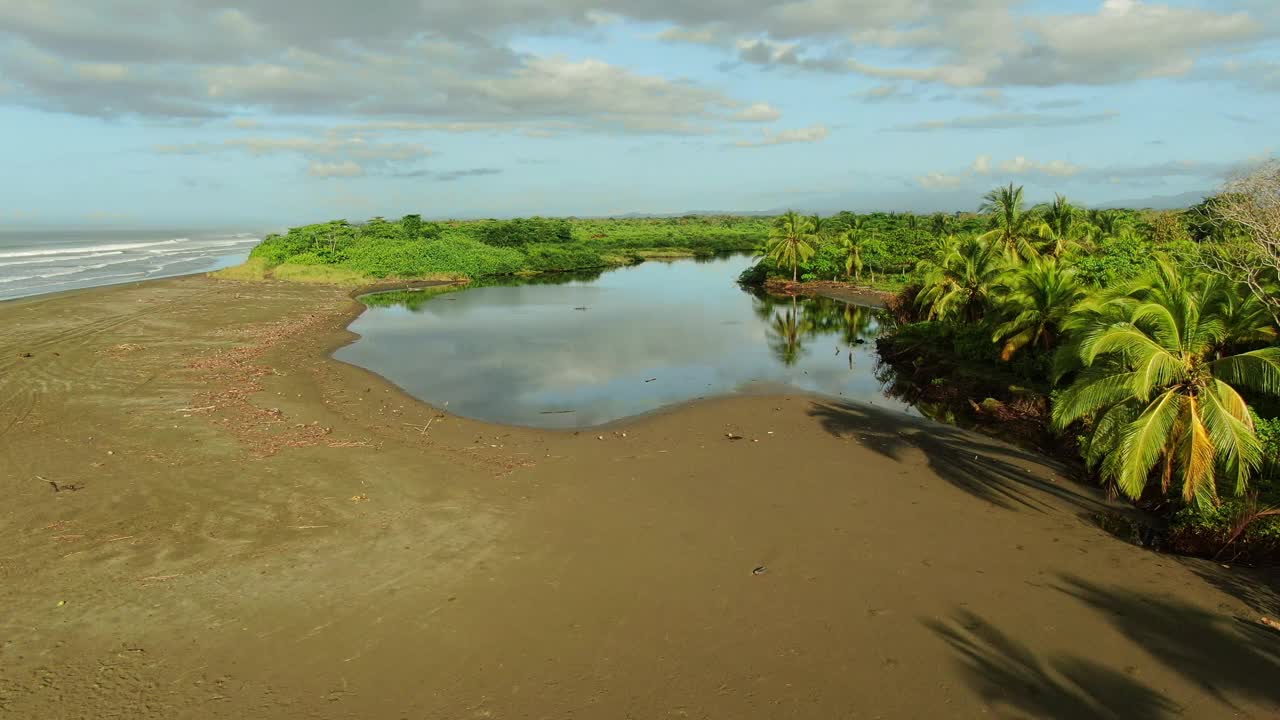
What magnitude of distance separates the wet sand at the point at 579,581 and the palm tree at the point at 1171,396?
1745 millimetres

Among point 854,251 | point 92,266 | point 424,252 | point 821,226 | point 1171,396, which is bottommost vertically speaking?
point 1171,396

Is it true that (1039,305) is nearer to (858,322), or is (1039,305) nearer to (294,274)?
(858,322)

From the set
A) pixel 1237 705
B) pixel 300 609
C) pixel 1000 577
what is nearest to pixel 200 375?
pixel 300 609

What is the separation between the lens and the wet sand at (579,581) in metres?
8.31

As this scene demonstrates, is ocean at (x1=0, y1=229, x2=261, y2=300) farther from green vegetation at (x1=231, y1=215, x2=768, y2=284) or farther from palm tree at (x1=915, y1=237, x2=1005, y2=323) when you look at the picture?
palm tree at (x1=915, y1=237, x2=1005, y2=323)

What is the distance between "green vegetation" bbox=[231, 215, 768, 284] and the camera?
212 ft

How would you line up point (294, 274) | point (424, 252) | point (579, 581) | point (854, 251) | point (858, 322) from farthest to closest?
1. point (424, 252)
2. point (294, 274)
3. point (854, 251)
4. point (858, 322)
5. point (579, 581)

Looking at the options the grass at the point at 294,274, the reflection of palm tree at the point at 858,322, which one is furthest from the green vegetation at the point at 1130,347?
the grass at the point at 294,274

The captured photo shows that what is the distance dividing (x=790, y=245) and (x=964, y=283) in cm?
3248

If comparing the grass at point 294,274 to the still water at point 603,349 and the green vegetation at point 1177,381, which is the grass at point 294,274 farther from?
Result: the green vegetation at point 1177,381

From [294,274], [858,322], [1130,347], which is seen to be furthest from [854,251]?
[1130,347]

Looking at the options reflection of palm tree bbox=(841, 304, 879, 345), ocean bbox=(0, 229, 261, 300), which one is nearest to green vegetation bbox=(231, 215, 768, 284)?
ocean bbox=(0, 229, 261, 300)

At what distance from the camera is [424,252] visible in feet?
238

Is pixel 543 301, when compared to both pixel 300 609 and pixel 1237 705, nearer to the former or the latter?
pixel 300 609
